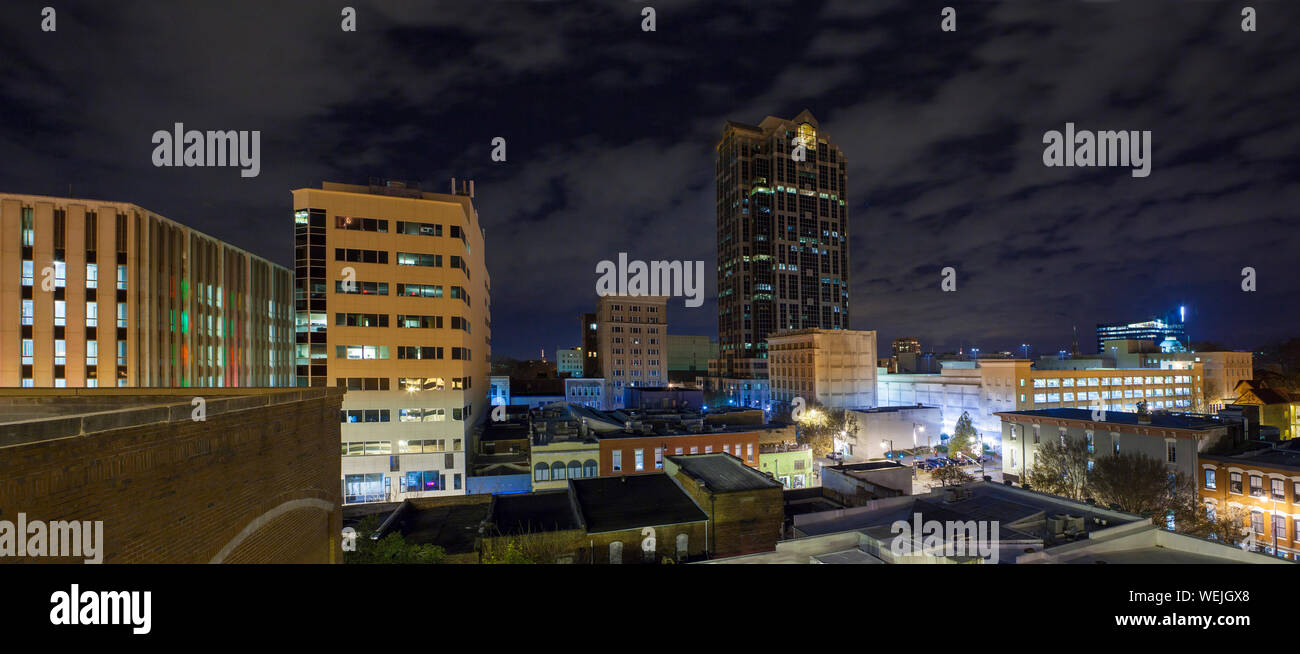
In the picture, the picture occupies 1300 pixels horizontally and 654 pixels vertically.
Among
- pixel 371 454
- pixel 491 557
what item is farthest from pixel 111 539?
pixel 371 454

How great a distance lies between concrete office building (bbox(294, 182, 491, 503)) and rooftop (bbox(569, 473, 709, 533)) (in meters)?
17.6

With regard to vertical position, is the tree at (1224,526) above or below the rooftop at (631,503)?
below

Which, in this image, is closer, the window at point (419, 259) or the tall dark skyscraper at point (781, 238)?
the window at point (419, 259)

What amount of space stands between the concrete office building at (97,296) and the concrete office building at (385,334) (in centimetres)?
1883

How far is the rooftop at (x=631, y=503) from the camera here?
2250 cm

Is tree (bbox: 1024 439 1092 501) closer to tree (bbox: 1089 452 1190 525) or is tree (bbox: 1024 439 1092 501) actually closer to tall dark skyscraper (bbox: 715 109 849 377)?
tree (bbox: 1089 452 1190 525)

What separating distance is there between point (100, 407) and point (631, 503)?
1920cm

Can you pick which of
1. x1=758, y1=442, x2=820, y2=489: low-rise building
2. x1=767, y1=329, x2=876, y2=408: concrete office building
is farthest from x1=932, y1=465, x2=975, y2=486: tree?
x1=767, y1=329, x2=876, y2=408: concrete office building

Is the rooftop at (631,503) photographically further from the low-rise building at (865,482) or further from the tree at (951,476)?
the tree at (951,476)

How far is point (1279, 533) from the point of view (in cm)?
3083

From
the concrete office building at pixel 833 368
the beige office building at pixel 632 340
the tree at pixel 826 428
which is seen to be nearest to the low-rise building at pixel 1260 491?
the tree at pixel 826 428

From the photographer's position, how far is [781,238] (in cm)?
13350

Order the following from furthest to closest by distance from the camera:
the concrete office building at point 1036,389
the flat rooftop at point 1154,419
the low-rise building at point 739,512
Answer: the concrete office building at point 1036,389, the flat rooftop at point 1154,419, the low-rise building at point 739,512
